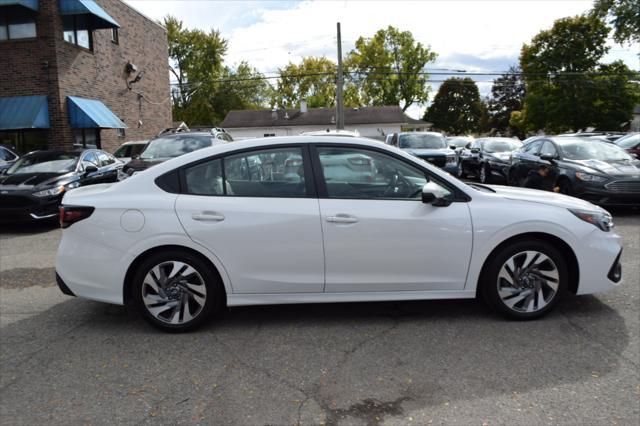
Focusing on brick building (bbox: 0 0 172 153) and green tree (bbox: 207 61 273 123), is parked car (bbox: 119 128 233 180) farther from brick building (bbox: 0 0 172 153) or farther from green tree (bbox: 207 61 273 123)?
green tree (bbox: 207 61 273 123)

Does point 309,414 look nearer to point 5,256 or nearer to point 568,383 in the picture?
point 568,383

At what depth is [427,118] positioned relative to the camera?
75.4 metres

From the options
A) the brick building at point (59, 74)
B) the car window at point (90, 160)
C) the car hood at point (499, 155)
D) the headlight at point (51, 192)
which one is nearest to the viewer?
the headlight at point (51, 192)

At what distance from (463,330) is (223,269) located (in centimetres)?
199

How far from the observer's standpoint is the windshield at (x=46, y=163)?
10016 mm

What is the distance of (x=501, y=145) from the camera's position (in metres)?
16.0

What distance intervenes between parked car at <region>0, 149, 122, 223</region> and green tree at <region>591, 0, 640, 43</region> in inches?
1144

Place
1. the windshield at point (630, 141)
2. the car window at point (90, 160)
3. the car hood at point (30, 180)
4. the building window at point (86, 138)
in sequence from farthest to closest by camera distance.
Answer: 1. the building window at point (86, 138)
2. the windshield at point (630, 141)
3. the car window at point (90, 160)
4. the car hood at point (30, 180)

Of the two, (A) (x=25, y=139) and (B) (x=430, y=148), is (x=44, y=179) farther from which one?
(B) (x=430, y=148)

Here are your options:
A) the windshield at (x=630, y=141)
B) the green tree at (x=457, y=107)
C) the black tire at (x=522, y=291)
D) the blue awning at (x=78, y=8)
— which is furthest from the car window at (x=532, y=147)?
the green tree at (x=457, y=107)

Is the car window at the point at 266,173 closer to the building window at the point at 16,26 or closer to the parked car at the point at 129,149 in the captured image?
the parked car at the point at 129,149

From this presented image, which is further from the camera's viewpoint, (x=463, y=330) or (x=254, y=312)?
(x=254, y=312)

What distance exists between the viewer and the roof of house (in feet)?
178

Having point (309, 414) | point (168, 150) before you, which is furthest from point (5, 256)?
point (309, 414)
